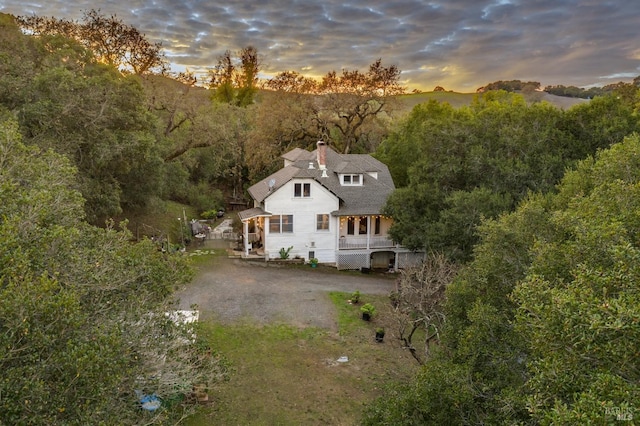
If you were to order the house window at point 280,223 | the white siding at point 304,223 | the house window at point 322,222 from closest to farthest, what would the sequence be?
1. the white siding at point 304,223
2. the house window at point 280,223
3. the house window at point 322,222

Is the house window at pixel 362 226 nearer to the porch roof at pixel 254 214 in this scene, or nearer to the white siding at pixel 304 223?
the white siding at pixel 304 223

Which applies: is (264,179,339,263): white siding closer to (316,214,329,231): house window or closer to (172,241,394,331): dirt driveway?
(316,214,329,231): house window

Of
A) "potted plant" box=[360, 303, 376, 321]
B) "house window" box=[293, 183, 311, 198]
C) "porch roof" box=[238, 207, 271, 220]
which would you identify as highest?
"house window" box=[293, 183, 311, 198]

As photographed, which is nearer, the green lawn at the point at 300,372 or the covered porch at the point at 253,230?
the green lawn at the point at 300,372

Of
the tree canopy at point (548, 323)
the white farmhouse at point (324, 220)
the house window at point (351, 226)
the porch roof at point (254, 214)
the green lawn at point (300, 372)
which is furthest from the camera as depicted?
the house window at point (351, 226)

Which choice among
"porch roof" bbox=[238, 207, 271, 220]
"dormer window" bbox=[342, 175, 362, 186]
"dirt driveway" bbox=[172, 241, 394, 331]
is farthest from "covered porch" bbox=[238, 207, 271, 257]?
"dormer window" bbox=[342, 175, 362, 186]

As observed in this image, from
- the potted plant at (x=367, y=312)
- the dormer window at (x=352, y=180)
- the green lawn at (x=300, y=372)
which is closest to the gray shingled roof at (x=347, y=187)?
the dormer window at (x=352, y=180)

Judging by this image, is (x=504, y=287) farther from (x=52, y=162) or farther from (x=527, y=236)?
(x=52, y=162)
